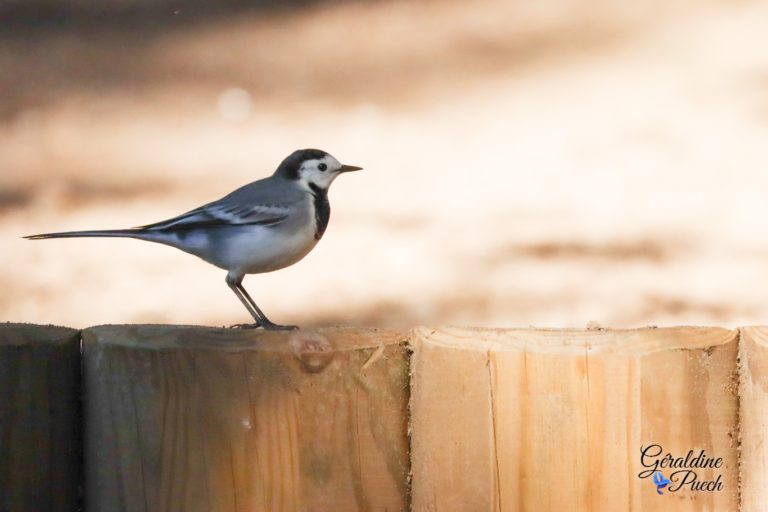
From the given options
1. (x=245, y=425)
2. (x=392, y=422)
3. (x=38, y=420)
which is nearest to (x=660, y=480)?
(x=392, y=422)

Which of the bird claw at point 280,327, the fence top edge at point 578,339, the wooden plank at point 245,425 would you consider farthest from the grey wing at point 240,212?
the fence top edge at point 578,339

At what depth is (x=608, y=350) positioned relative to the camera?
1.96m

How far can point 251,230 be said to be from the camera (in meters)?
3.05

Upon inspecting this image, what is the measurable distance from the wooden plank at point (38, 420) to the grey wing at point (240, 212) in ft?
3.15

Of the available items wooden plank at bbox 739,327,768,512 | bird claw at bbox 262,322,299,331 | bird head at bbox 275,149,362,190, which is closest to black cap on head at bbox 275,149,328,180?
bird head at bbox 275,149,362,190

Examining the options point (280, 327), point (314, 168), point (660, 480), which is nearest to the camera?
point (660, 480)

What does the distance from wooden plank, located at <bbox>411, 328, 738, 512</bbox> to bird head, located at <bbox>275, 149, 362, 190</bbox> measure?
1379 mm

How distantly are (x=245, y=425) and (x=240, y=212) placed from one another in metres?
1.27

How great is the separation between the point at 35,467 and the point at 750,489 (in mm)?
1575

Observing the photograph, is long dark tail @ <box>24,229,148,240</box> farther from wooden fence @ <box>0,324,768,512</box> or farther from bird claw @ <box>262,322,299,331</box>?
wooden fence @ <box>0,324,768,512</box>

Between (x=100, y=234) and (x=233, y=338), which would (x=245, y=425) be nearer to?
(x=233, y=338)

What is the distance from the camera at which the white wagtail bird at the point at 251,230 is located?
3.00m

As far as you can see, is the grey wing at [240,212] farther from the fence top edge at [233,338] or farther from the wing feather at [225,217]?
the fence top edge at [233,338]

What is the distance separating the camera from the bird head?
10.7 ft
